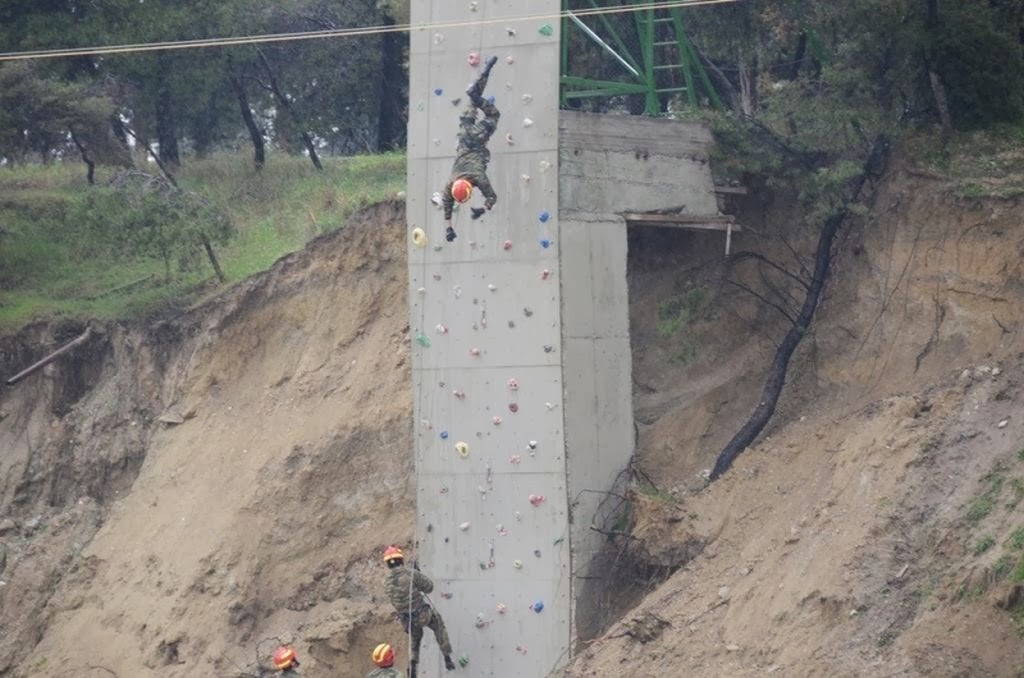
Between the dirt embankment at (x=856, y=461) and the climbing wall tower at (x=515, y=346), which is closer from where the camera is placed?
the dirt embankment at (x=856, y=461)

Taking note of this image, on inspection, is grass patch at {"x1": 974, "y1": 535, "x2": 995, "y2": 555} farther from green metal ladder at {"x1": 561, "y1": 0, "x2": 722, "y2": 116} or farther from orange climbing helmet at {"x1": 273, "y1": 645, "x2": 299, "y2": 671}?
green metal ladder at {"x1": 561, "y1": 0, "x2": 722, "y2": 116}

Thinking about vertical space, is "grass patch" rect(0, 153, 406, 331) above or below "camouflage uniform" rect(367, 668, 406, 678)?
above

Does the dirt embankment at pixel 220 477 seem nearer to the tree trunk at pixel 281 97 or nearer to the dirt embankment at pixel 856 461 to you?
the dirt embankment at pixel 856 461

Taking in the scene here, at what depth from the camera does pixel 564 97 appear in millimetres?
23531

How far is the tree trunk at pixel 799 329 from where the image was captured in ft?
70.6

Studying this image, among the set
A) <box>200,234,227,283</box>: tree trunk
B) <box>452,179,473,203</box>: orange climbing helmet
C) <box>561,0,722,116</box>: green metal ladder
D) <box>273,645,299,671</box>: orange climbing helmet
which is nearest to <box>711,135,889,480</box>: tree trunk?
<box>561,0,722,116</box>: green metal ladder

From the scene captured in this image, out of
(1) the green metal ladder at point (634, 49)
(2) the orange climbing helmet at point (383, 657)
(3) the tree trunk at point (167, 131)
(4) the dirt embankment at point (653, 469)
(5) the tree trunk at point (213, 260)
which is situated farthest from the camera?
(3) the tree trunk at point (167, 131)

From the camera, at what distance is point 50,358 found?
25.7m

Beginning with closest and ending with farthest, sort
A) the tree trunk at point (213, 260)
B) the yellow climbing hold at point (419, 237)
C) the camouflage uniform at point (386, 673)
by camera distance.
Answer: the camouflage uniform at point (386, 673) < the yellow climbing hold at point (419, 237) < the tree trunk at point (213, 260)

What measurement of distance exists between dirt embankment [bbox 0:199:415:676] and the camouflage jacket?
1724 mm

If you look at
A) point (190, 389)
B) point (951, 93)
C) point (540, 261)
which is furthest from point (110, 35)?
point (951, 93)

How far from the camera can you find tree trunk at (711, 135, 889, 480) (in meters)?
21.5

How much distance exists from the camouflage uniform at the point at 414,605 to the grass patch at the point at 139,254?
717cm

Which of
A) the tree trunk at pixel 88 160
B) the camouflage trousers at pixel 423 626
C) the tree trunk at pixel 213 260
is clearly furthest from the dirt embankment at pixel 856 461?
the tree trunk at pixel 88 160
